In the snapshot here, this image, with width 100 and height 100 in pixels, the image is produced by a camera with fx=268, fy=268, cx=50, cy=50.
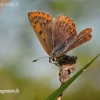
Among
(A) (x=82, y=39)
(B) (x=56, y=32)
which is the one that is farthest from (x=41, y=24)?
(A) (x=82, y=39)

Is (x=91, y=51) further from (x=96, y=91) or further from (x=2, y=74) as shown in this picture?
(x=2, y=74)

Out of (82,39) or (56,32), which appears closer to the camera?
(82,39)

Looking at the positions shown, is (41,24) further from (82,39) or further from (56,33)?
(82,39)

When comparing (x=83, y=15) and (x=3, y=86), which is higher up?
(x=83, y=15)

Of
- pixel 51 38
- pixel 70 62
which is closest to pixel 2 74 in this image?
pixel 51 38
